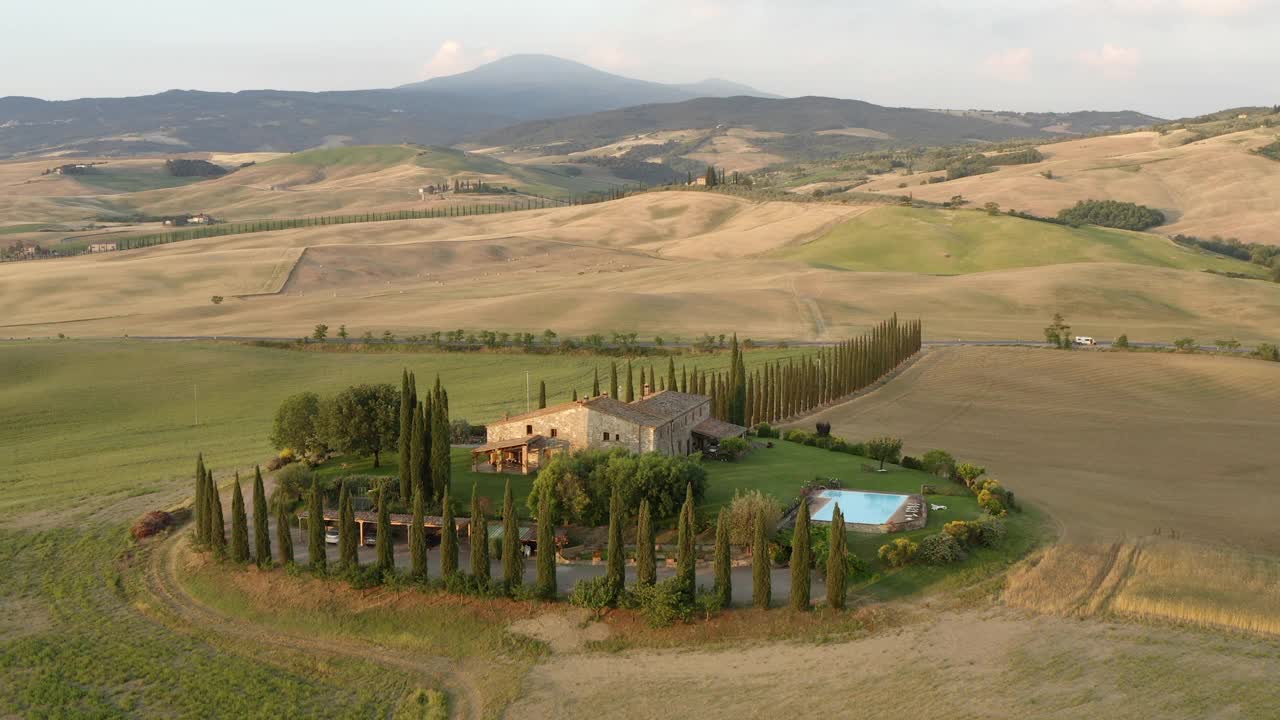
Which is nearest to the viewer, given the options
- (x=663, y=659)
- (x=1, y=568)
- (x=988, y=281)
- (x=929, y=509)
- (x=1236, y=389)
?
(x=663, y=659)

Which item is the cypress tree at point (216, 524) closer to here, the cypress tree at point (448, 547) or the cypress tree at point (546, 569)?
the cypress tree at point (448, 547)

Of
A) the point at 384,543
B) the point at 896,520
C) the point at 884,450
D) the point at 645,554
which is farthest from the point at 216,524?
the point at 884,450

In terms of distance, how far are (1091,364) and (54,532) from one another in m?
66.9

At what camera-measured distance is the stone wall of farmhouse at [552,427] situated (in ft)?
172

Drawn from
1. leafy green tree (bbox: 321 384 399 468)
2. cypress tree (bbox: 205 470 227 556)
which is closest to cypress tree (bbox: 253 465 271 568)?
cypress tree (bbox: 205 470 227 556)

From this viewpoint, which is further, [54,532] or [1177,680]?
[54,532]

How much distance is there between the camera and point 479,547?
38.8 m

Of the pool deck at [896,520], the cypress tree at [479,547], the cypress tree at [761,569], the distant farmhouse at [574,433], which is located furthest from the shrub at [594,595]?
the distant farmhouse at [574,433]

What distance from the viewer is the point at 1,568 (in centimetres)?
4272

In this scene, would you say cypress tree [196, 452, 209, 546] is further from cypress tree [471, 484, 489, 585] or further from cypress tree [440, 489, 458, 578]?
cypress tree [471, 484, 489, 585]

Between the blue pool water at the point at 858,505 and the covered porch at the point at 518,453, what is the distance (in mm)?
12020

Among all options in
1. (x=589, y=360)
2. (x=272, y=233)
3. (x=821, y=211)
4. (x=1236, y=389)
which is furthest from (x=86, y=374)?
(x=821, y=211)

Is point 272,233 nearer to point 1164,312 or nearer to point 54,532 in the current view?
point 1164,312

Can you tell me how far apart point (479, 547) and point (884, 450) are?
24.1m
